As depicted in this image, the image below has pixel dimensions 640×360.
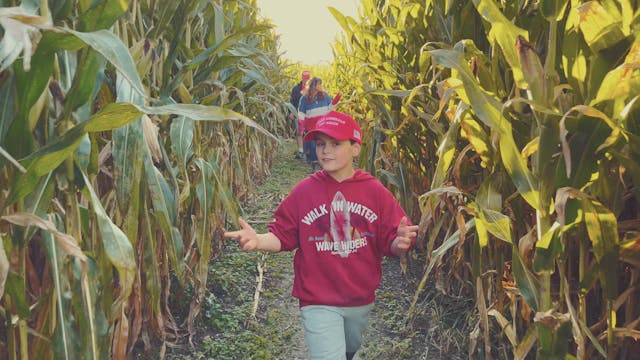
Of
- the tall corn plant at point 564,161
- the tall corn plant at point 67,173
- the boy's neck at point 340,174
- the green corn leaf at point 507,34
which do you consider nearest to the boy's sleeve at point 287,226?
the boy's neck at point 340,174

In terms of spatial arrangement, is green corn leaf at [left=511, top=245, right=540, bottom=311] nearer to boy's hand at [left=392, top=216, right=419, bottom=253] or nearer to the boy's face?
boy's hand at [left=392, top=216, right=419, bottom=253]

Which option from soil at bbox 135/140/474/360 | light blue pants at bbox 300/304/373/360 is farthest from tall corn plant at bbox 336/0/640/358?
soil at bbox 135/140/474/360

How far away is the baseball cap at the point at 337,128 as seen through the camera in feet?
6.34

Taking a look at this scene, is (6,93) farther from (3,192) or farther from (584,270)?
(584,270)

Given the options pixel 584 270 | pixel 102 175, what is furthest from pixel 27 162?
pixel 584 270

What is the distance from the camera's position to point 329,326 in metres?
1.90

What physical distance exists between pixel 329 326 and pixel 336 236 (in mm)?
296

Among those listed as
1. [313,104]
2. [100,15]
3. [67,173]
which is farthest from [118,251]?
[313,104]

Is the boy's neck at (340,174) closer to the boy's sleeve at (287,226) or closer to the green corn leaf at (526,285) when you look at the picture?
the boy's sleeve at (287,226)

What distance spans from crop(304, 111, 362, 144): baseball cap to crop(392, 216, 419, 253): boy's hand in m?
0.33

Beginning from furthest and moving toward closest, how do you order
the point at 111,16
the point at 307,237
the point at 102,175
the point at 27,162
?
the point at 307,237
the point at 102,175
the point at 111,16
the point at 27,162

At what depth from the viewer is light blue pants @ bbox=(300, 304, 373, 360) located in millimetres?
1873

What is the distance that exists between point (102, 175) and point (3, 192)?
689mm

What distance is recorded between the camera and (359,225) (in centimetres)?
200
